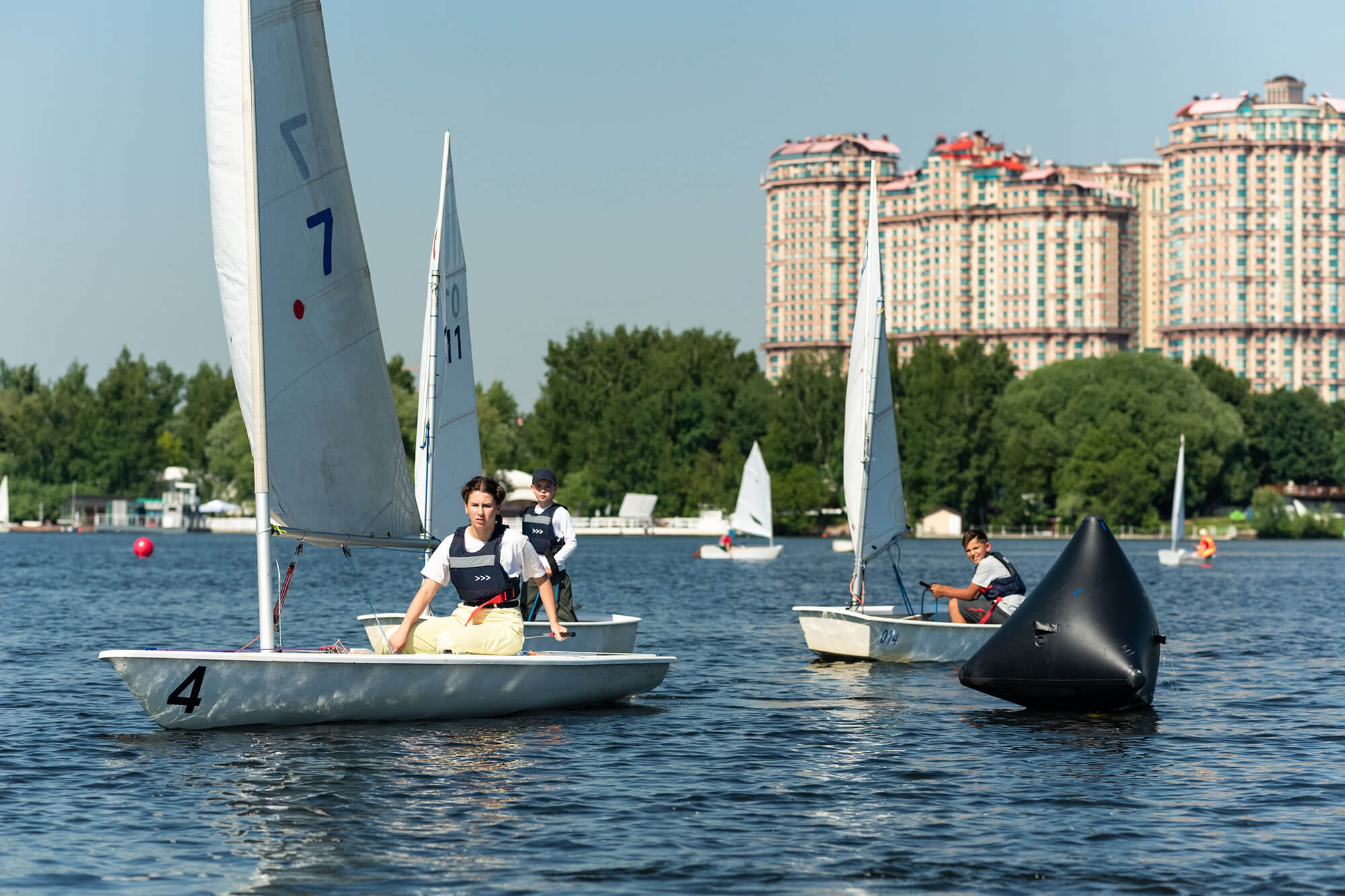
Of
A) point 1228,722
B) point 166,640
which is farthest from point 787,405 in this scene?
point 1228,722

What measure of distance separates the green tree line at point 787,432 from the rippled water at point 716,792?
99689 millimetres

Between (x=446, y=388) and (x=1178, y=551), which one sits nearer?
(x=446, y=388)

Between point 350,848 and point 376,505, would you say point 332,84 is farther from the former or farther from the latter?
point 350,848

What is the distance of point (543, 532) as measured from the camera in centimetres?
1972

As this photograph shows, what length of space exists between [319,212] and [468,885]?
7572mm

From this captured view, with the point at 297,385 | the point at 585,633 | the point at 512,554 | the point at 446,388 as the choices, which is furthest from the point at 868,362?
the point at 297,385

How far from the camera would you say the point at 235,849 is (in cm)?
1091

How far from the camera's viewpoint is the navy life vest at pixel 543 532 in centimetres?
1966

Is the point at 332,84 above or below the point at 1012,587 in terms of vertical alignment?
above

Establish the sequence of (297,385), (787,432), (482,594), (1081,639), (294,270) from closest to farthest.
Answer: (294,270) → (297,385) → (482,594) → (1081,639) → (787,432)

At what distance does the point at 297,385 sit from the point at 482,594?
2.66m

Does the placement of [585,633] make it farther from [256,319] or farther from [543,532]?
[256,319]

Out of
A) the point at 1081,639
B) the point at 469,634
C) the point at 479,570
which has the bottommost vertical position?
the point at 1081,639

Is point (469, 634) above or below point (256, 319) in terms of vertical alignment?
below
